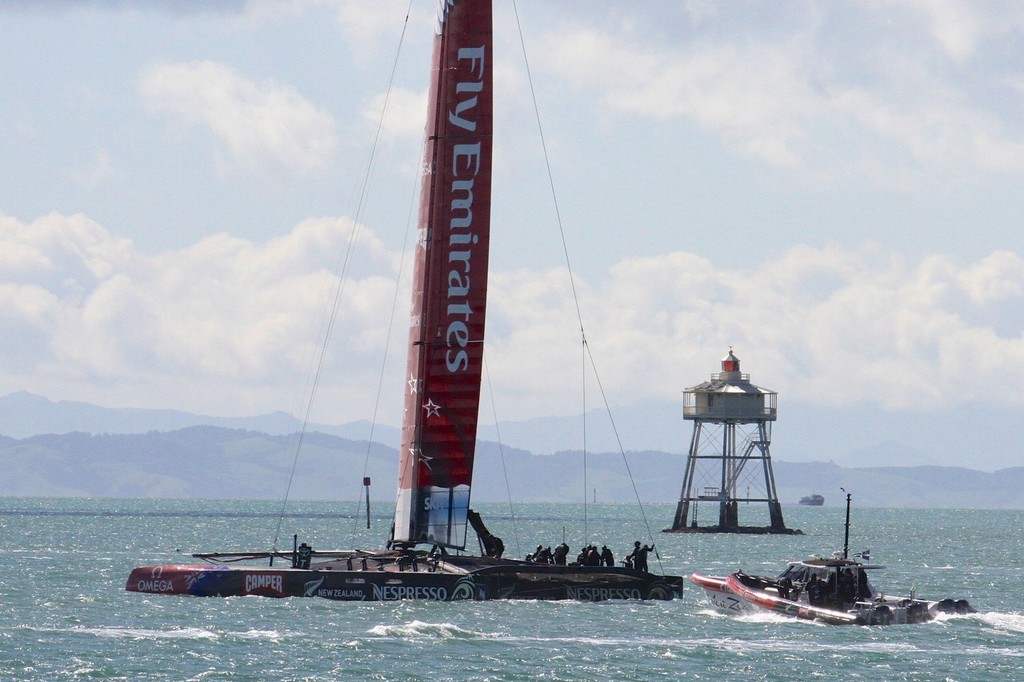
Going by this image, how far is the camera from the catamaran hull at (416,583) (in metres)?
49.7

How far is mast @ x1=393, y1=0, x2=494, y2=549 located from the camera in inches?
2130

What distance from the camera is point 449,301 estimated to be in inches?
2131

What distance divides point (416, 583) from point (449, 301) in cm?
882

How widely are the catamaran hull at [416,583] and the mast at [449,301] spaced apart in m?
4.15

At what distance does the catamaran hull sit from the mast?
13.6 feet

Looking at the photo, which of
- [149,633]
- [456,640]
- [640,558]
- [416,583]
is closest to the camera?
[456,640]

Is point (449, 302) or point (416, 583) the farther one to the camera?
point (449, 302)

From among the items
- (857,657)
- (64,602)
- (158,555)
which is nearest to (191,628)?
(64,602)

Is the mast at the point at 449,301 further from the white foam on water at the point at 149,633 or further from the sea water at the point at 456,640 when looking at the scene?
the white foam on water at the point at 149,633

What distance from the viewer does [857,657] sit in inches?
1649

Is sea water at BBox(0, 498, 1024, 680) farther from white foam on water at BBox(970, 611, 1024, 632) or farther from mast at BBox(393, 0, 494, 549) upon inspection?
mast at BBox(393, 0, 494, 549)

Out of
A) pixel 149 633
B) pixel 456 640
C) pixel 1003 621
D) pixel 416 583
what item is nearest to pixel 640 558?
pixel 416 583

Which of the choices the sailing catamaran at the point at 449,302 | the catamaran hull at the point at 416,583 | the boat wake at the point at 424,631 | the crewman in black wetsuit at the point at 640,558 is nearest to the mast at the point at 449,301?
the sailing catamaran at the point at 449,302

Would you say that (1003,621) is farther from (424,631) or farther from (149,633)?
(149,633)
